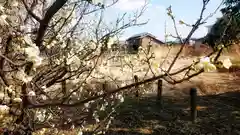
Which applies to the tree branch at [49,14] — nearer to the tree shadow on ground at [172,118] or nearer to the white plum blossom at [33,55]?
the white plum blossom at [33,55]

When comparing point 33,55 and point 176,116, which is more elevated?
point 33,55

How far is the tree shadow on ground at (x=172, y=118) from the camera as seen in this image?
933 cm

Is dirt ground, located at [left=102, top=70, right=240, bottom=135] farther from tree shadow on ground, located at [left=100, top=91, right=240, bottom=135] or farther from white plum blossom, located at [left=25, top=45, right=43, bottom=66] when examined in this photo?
white plum blossom, located at [left=25, top=45, right=43, bottom=66]

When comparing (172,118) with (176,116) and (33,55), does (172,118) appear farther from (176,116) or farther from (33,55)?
(33,55)

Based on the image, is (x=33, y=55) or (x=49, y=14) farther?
(x=49, y=14)

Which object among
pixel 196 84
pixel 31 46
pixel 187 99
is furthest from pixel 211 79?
pixel 31 46

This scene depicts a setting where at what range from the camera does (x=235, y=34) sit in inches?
63.7

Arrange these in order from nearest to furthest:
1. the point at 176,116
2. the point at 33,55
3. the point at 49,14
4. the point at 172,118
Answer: the point at 33,55 → the point at 49,14 → the point at 172,118 → the point at 176,116

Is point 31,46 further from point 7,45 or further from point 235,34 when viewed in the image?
point 7,45

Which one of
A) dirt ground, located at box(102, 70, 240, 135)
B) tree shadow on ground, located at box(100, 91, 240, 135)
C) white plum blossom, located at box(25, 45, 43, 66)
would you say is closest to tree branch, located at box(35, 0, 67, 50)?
white plum blossom, located at box(25, 45, 43, 66)

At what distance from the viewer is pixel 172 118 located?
411 inches

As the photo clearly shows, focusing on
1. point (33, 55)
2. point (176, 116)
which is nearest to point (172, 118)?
point (176, 116)

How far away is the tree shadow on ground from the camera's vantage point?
9.33 metres

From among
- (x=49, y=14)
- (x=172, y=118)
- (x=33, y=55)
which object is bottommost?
(x=172, y=118)
